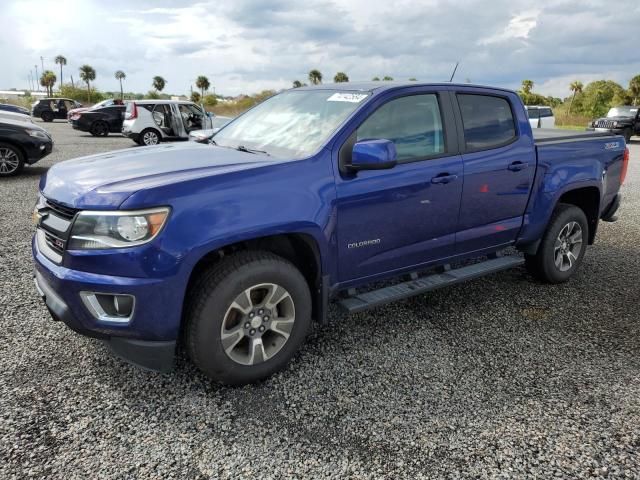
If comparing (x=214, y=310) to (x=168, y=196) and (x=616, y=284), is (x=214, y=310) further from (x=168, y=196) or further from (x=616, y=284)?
(x=616, y=284)

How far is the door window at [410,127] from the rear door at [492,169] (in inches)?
9.8

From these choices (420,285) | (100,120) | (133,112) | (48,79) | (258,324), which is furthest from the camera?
(48,79)

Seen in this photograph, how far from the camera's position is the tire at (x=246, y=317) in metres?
2.71

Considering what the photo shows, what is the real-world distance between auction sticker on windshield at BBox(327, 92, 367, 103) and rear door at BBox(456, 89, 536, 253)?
0.86 meters

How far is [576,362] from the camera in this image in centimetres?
334

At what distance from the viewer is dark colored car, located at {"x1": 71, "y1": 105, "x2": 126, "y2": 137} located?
20.5 meters

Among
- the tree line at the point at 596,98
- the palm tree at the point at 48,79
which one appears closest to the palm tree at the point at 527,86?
the tree line at the point at 596,98

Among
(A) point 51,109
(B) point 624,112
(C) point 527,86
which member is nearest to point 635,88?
(C) point 527,86

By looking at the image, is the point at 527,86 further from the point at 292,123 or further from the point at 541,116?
the point at 292,123

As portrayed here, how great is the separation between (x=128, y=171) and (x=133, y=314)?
88 centimetres

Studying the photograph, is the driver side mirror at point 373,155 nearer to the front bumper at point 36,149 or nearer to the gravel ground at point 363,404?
the gravel ground at point 363,404

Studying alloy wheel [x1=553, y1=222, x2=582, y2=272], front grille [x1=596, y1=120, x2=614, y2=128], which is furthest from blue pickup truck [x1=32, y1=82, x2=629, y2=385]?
front grille [x1=596, y1=120, x2=614, y2=128]

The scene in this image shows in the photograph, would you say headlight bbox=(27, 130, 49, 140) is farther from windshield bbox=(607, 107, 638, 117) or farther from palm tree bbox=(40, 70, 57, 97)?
palm tree bbox=(40, 70, 57, 97)

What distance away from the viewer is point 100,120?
814 inches
